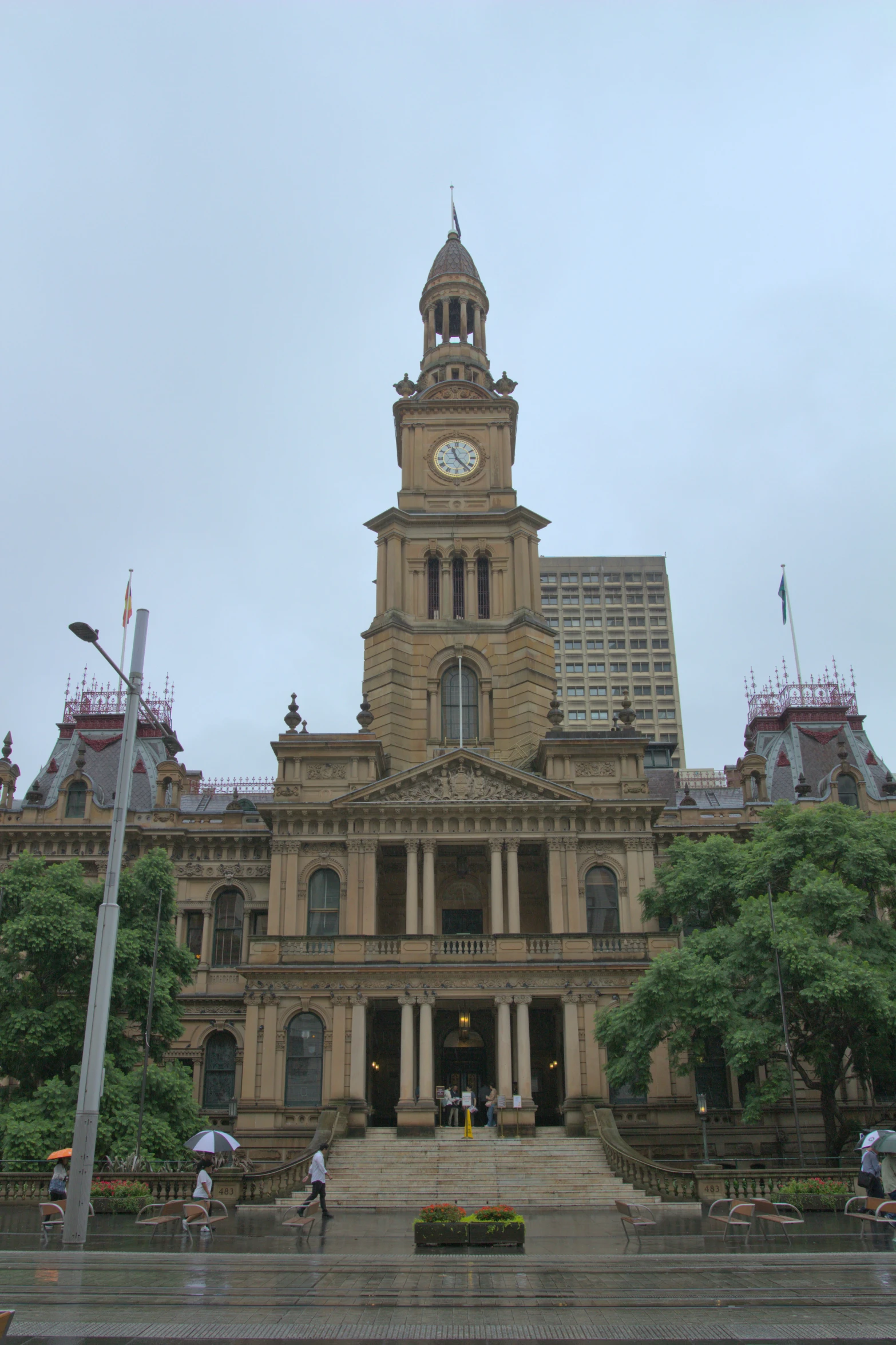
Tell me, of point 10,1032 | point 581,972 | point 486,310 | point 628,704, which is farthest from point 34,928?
point 486,310

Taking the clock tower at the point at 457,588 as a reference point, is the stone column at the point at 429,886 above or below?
below

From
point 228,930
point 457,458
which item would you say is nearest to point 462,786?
point 228,930

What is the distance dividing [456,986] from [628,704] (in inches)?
617

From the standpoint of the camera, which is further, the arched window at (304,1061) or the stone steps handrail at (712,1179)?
the arched window at (304,1061)

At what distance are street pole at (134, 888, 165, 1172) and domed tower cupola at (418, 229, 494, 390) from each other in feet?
118

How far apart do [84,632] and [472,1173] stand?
21.7m

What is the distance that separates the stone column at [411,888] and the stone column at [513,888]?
145 inches

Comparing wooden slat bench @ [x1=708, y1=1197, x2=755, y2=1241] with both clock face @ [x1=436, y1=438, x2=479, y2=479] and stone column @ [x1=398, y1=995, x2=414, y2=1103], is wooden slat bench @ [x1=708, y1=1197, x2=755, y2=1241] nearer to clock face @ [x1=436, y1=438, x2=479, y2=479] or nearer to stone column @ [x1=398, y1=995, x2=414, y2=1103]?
stone column @ [x1=398, y1=995, x2=414, y2=1103]

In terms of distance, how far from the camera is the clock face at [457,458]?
191 ft

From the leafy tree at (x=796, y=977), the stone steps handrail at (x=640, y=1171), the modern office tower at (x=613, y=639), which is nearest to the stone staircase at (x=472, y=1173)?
the stone steps handrail at (x=640, y=1171)

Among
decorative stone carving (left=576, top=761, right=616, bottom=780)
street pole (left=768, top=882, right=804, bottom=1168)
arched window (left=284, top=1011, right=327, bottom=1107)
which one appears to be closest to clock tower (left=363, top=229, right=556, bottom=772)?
decorative stone carving (left=576, top=761, right=616, bottom=780)

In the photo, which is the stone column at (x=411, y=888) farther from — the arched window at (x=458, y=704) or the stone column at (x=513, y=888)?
the arched window at (x=458, y=704)

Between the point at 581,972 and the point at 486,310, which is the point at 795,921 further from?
the point at 486,310

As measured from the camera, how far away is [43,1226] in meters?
22.0
